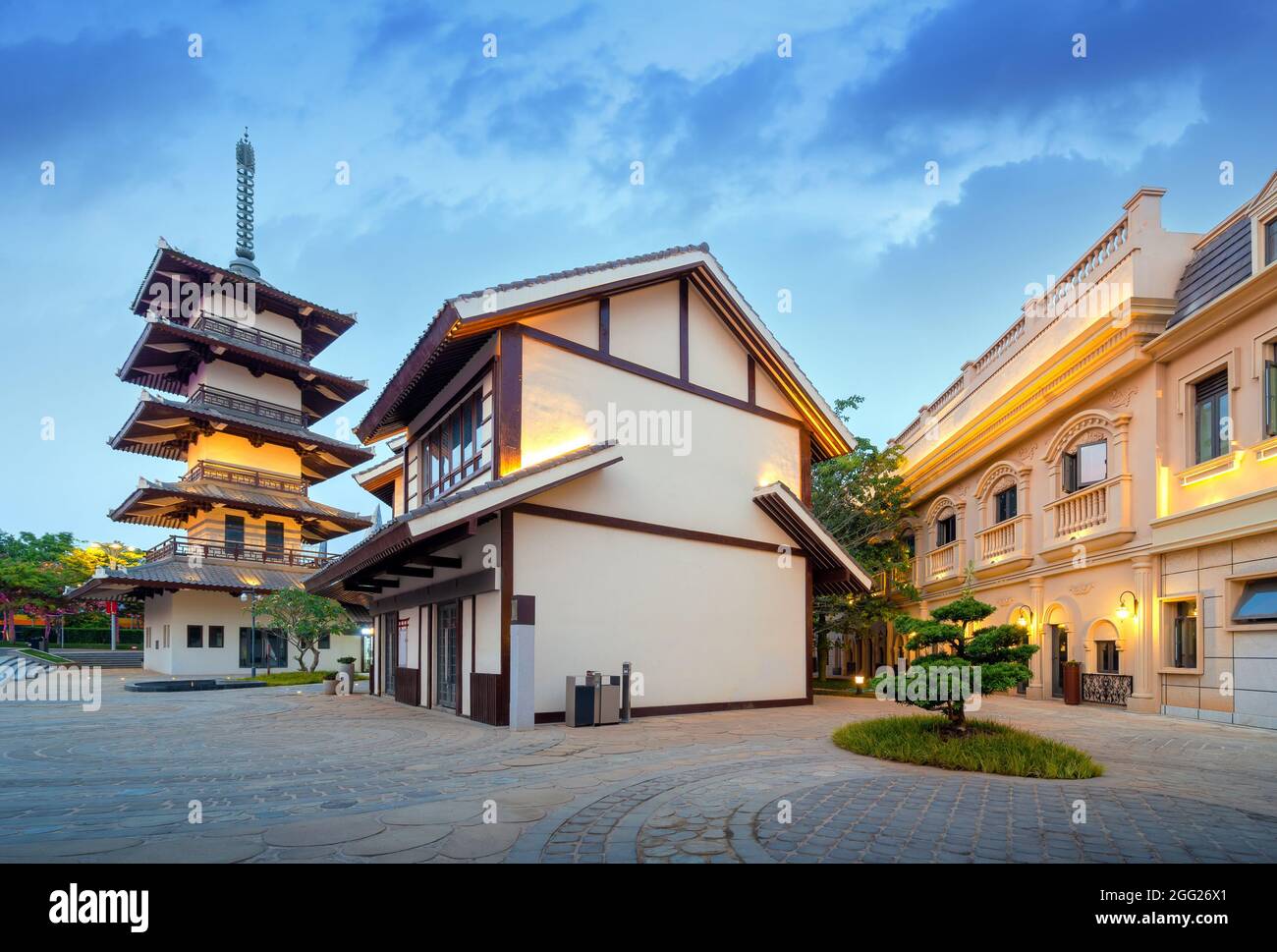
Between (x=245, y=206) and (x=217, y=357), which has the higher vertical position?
(x=245, y=206)

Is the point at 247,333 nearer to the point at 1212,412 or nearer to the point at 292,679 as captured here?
the point at 292,679

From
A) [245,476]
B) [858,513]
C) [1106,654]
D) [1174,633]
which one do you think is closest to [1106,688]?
[1106,654]

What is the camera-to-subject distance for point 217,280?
1423 inches

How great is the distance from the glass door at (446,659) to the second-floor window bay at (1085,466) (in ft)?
52.3

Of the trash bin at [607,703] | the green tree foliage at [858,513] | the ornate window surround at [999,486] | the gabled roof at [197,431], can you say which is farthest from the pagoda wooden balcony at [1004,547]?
the gabled roof at [197,431]

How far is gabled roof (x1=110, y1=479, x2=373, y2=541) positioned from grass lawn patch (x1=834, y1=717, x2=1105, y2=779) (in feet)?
105

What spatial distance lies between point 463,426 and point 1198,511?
15.2 metres

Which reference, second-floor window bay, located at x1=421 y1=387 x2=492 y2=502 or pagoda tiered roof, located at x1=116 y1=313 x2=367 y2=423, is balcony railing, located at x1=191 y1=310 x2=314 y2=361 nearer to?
pagoda tiered roof, located at x1=116 y1=313 x2=367 y2=423

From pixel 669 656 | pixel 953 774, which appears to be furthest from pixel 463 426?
pixel 953 774

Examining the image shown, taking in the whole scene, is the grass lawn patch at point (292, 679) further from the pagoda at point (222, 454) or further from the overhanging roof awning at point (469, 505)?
the overhanging roof awning at point (469, 505)

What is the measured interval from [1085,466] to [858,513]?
8.36m

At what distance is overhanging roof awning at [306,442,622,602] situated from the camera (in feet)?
37.6

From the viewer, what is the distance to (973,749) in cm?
915
